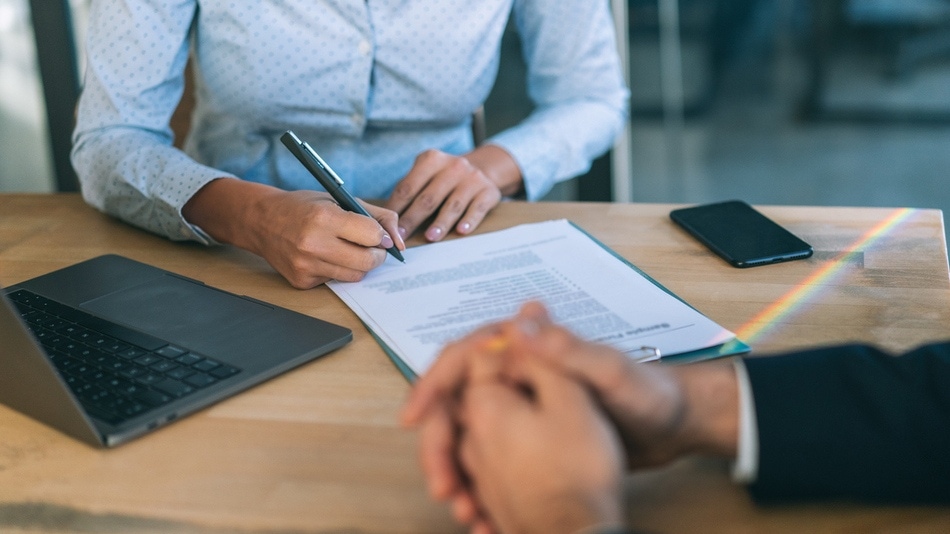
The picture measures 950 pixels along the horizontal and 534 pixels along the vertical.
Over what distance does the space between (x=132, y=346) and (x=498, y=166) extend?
2.12ft

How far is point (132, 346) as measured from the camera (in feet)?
2.56

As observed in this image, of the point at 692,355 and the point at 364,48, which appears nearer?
the point at 692,355

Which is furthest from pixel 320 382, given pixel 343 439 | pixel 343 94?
pixel 343 94

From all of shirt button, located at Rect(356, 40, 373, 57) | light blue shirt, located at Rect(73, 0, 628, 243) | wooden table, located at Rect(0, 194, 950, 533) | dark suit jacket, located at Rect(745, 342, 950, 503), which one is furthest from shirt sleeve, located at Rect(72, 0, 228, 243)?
dark suit jacket, located at Rect(745, 342, 950, 503)

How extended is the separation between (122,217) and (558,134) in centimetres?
66

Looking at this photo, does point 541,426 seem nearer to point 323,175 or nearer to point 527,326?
point 527,326

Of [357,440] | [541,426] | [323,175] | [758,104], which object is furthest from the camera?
[758,104]

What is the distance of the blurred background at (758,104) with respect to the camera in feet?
7.15

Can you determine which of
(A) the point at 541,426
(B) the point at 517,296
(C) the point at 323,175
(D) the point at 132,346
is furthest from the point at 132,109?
(A) the point at 541,426

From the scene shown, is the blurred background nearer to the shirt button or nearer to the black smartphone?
the shirt button

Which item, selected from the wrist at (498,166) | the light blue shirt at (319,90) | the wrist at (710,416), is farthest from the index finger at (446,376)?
the wrist at (498,166)

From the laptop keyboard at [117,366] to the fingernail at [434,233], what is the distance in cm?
37

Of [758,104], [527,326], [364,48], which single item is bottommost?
[758,104]

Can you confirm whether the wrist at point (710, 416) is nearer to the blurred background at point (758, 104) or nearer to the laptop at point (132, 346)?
the laptop at point (132, 346)
